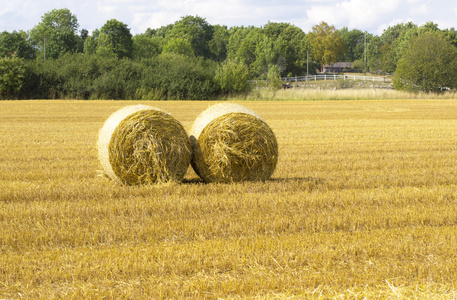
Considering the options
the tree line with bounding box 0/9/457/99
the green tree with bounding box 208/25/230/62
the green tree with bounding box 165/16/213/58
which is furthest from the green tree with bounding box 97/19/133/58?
the green tree with bounding box 208/25/230/62

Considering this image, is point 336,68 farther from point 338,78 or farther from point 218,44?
point 338,78

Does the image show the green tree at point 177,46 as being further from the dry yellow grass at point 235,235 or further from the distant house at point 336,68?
the dry yellow grass at point 235,235

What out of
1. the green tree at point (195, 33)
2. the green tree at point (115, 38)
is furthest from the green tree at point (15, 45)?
the green tree at point (195, 33)

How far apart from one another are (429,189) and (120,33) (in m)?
88.1

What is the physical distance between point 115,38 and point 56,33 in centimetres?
1204

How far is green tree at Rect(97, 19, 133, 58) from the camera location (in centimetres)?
8875

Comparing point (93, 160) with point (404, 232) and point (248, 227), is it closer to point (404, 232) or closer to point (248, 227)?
point (248, 227)

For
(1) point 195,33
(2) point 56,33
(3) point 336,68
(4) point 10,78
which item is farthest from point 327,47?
(4) point 10,78

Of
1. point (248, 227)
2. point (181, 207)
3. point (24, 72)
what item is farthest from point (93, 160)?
point (24, 72)

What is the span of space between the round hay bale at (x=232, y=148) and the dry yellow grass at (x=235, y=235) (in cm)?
31

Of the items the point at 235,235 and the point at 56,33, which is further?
the point at 56,33

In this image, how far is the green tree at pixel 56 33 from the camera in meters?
93.5

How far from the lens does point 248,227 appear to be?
20.3ft

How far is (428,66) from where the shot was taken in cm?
5825
